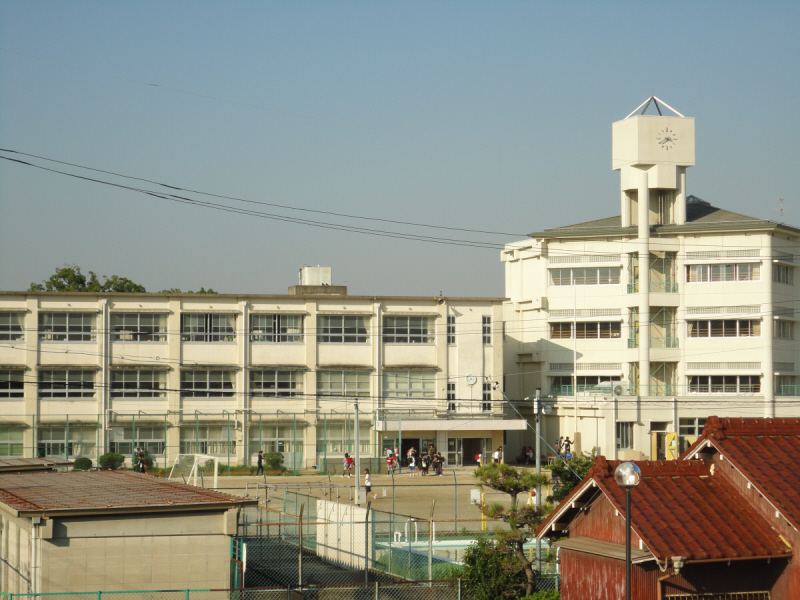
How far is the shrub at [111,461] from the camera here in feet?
169

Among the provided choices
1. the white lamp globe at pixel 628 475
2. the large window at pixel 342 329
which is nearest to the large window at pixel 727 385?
the large window at pixel 342 329

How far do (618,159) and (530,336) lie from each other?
43.6ft

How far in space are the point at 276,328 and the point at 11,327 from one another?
49.1 feet

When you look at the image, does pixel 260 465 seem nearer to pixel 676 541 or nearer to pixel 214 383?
pixel 214 383

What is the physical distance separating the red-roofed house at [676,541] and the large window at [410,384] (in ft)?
149

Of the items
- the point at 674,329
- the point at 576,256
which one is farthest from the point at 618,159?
the point at 674,329

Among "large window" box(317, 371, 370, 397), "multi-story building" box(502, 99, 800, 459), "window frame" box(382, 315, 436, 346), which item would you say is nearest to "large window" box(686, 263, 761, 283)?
→ "multi-story building" box(502, 99, 800, 459)

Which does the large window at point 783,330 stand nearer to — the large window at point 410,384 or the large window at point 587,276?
the large window at point 587,276

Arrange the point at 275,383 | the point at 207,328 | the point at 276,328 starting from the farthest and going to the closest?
1. the point at 276,328
2. the point at 275,383
3. the point at 207,328

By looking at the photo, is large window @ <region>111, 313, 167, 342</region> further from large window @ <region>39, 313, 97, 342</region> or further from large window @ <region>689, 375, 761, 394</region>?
large window @ <region>689, 375, 761, 394</region>

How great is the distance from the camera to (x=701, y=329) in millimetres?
64938

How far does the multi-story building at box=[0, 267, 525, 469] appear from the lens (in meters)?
56.9

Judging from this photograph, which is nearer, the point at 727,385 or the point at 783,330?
the point at 727,385

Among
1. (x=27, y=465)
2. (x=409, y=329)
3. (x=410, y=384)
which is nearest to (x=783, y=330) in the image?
(x=409, y=329)
